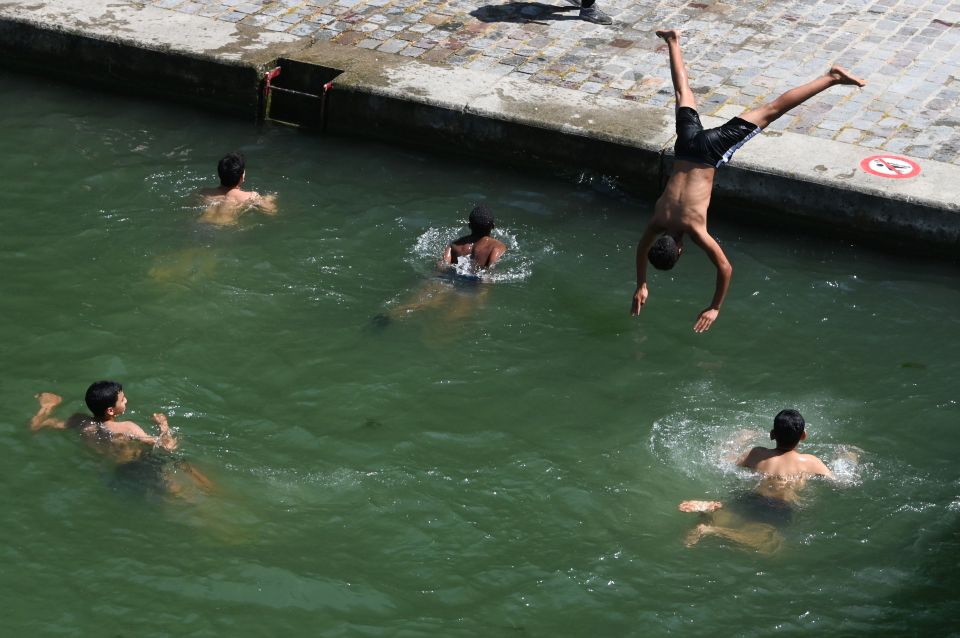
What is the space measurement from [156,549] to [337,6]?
8162 mm

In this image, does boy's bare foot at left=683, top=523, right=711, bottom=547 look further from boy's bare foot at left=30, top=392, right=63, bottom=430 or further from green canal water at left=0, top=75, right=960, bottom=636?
boy's bare foot at left=30, top=392, right=63, bottom=430

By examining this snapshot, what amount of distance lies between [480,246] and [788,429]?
334 centimetres

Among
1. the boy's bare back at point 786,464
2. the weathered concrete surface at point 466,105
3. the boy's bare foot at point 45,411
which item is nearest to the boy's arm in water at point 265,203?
the weathered concrete surface at point 466,105

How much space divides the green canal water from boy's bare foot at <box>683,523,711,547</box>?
0.17 ft

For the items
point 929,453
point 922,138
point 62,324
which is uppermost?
point 922,138

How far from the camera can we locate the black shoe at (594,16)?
1447cm

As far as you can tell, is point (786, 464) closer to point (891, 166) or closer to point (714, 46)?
point (891, 166)

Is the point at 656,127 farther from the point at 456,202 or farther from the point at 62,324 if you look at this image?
the point at 62,324

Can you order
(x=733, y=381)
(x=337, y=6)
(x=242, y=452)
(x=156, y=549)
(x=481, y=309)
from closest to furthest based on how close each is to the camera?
(x=156, y=549) < (x=242, y=452) < (x=733, y=381) < (x=481, y=309) < (x=337, y=6)

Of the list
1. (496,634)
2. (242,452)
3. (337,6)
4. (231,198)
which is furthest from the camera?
(337,6)

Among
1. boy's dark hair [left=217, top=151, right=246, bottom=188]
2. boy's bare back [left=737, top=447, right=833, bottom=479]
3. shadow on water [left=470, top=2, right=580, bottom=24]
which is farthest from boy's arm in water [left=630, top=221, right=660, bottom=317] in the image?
shadow on water [left=470, top=2, right=580, bottom=24]

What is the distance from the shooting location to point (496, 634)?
7.69 meters

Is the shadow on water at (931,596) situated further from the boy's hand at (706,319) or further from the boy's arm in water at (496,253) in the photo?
the boy's arm in water at (496,253)

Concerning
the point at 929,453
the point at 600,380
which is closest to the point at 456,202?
the point at 600,380
